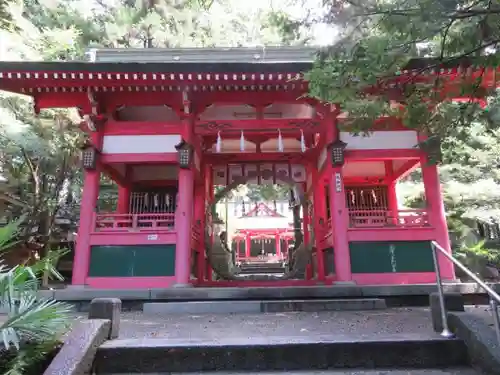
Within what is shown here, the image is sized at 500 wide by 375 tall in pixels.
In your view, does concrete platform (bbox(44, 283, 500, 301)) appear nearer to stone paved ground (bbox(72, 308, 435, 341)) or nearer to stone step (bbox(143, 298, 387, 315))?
Answer: stone step (bbox(143, 298, 387, 315))

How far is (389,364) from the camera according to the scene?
11.8 ft

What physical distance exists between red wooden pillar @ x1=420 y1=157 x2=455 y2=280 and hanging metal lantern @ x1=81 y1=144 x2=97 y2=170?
25.9ft

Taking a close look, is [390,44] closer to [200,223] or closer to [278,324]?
[278,324]

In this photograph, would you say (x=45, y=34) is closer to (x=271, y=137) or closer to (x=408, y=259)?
(x=271, y=137)

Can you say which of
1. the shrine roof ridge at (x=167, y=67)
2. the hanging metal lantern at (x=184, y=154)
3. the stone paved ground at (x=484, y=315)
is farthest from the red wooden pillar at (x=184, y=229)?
the stone paved ground at (x=484, y=315)

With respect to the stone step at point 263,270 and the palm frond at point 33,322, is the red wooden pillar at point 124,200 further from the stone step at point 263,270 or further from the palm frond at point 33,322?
the palm frond at point 33,322

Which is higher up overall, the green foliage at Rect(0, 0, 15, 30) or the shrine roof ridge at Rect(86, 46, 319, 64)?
the shrine roof ridge at Rect(86, 46, 319, 64)

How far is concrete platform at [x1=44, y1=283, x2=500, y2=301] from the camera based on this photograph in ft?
23.9

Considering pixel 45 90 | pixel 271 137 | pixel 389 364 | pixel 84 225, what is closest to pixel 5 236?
pixel 389 364

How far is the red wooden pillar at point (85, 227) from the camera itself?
822 centimetres

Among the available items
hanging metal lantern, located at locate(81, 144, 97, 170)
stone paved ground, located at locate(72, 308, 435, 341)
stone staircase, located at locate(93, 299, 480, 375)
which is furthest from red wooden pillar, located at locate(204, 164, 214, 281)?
stone staircase, located at locate(93, 299, 480, 375)

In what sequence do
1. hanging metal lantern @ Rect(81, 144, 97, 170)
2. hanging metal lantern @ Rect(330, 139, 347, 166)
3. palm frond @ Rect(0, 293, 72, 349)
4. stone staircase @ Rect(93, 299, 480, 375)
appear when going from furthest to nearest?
hanging metal lantern @ Rect(330, 139, 347, 166) → hanging metal lantern @ Rect(81, 144, 97, 170) → stone staircase @ Rect(93, 299, 480, 375) → palm frond @ Rect(0, 293, 72, 349)

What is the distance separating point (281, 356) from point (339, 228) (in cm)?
526

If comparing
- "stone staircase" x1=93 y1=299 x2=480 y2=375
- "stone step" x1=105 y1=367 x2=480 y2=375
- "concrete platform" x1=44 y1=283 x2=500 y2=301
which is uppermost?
"concrete platform" x1=44 y1=283 x2=500 y2=301
